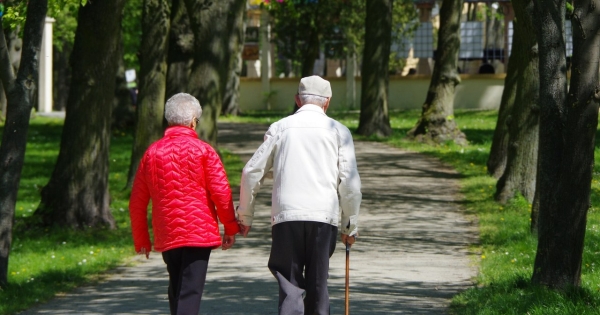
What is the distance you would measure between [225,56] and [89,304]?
7.54 metres

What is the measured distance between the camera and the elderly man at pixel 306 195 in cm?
656

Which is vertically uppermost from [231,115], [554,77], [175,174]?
[554,77]

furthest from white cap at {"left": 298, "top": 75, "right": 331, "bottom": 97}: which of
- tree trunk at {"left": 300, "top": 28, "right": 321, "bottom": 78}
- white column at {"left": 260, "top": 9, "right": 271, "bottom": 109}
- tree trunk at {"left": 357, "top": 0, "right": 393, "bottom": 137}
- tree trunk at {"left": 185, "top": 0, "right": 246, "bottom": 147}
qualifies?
white column at {"left": 260, "top": 9, "right": 271, "bottom": 109}

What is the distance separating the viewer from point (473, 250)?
11.6 metres

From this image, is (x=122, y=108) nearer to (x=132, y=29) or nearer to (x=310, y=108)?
(x=132, y=29)

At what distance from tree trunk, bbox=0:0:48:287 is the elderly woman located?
3.29 meters

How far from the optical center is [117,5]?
508 inches

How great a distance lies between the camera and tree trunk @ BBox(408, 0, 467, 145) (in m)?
23.8

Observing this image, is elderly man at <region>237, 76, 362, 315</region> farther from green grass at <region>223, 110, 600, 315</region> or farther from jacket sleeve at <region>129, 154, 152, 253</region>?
green grass at <region>223, 110, 600, 315</region>

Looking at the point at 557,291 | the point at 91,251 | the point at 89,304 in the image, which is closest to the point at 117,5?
the point at 91,251

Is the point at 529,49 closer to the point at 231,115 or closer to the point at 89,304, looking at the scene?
the point at 89,304

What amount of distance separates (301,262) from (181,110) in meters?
1.17

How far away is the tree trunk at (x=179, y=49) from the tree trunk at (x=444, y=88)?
698 centimetres

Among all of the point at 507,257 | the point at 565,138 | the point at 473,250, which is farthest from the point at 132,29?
the point at 565,138
